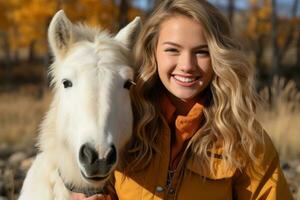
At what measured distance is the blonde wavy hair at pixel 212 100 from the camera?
2.74m

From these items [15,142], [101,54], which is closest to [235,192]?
[101,54]

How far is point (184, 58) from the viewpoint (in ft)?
8.95

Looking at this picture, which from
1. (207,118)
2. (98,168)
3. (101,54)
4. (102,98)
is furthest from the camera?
(207,118)

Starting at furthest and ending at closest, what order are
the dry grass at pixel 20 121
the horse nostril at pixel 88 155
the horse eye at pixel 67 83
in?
the dry grass at pixel 20 121
the horse eye at pixel 67 83
the horse nostril at pixel 88 155

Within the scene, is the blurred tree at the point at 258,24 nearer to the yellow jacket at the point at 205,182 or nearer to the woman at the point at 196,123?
the woman at the point at 196,123

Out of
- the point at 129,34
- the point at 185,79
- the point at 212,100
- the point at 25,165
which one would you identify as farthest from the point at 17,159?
the point at 185,79

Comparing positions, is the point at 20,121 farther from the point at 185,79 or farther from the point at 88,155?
the point at 88,155

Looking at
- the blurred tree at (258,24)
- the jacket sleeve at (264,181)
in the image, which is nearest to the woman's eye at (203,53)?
the jacket sleeve at (264,181)

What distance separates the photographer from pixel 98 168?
7.43 ft

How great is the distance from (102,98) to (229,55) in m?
0.81

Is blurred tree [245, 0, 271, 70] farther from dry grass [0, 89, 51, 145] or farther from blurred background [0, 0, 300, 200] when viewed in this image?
dry grass [0, 89, 51, 145]

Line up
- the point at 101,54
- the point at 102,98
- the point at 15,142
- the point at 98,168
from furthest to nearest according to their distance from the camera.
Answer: the point at 15,142
the point at 101,54
the point at 102,98
the point at 98,168

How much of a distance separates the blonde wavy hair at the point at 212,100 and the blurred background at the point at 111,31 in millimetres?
307

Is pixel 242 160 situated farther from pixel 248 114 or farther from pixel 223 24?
pixel 223 24
